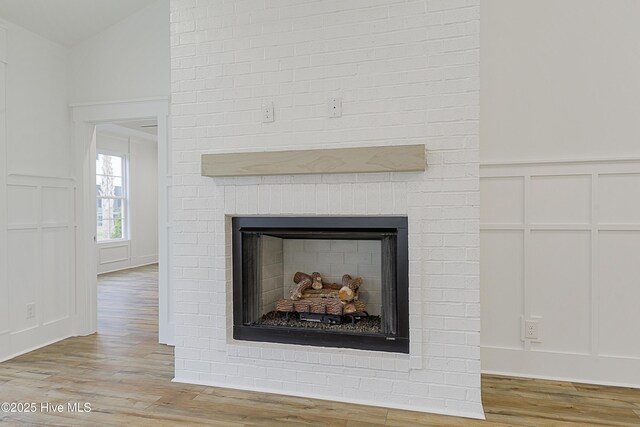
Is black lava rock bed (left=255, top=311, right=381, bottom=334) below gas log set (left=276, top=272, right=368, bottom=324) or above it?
below

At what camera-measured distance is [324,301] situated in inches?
103

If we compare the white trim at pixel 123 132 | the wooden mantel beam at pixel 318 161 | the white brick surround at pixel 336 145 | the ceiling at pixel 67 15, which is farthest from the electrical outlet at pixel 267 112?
the white trim at pixel 123 132

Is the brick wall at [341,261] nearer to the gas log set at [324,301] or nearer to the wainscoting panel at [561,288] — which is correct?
the gas log set at [324,301]

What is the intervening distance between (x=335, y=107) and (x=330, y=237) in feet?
2.46

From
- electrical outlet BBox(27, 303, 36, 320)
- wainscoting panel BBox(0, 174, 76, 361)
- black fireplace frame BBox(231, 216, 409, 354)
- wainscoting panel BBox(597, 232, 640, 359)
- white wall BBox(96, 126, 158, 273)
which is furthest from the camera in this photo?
white wall BBox(96, 126, 158, 273)

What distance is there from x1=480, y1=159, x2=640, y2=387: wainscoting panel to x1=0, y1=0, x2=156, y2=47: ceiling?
10.2 feet

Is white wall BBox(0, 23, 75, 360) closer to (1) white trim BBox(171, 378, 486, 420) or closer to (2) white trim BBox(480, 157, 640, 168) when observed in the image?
(1) white trim BBox(171, 378, 486, 420)

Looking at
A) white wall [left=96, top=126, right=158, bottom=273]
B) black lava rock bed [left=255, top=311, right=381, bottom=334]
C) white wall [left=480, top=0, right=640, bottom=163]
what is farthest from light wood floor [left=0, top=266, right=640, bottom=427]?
white wall [left=96, top=126, right=158, bottom=273]

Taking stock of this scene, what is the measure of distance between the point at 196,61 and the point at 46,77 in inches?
69.5

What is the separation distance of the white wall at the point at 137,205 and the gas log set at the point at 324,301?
19.1 ft

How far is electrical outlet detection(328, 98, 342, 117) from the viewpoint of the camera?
7.99 ft

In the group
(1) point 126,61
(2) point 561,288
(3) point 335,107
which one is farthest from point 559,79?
(1) point 126,61

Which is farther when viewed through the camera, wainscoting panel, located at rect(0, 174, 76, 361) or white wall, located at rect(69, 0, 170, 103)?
white wall, located at rect(69, 0, 170, 103)

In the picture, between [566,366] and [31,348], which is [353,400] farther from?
Answer: [31,348]
